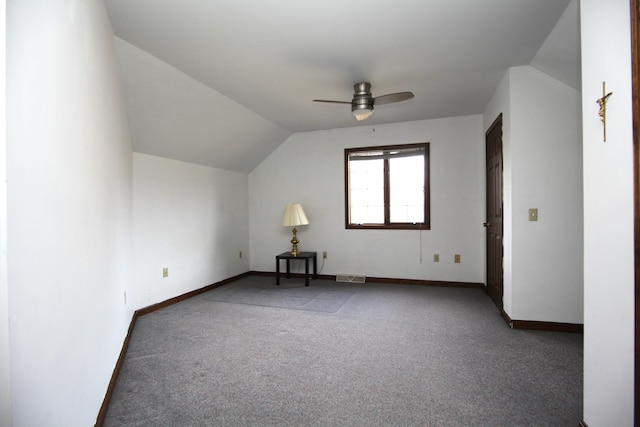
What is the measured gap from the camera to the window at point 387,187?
5.11m

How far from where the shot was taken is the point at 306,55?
2865mm

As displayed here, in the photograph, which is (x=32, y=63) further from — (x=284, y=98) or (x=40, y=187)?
(x=284, y=98)

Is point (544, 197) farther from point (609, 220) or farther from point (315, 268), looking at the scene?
point (315, 268)

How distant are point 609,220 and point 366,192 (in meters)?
4.03

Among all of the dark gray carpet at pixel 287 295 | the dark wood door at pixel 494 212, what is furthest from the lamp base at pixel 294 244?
the dark wood door at pixel 494 212

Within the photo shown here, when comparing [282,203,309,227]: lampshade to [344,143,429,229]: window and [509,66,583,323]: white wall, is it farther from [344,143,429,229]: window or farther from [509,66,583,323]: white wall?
[509,66,583,323]: white wall

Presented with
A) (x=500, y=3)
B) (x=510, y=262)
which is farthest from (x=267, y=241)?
(x=500, y=3)

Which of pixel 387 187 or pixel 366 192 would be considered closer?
A: pixel 387 187

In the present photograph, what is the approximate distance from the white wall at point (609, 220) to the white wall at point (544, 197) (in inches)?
64.7

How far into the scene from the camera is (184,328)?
326 centimetres

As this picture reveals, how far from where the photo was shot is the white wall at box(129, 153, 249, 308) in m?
3.71

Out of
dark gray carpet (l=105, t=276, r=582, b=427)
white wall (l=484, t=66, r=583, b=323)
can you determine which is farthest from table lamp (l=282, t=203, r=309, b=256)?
white wall (l=484, t=66, r=583, b=323)

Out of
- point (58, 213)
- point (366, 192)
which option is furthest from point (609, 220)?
point (366, 192)

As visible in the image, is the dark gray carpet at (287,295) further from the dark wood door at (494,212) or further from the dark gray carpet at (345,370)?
the dark wood door at (494,212)
